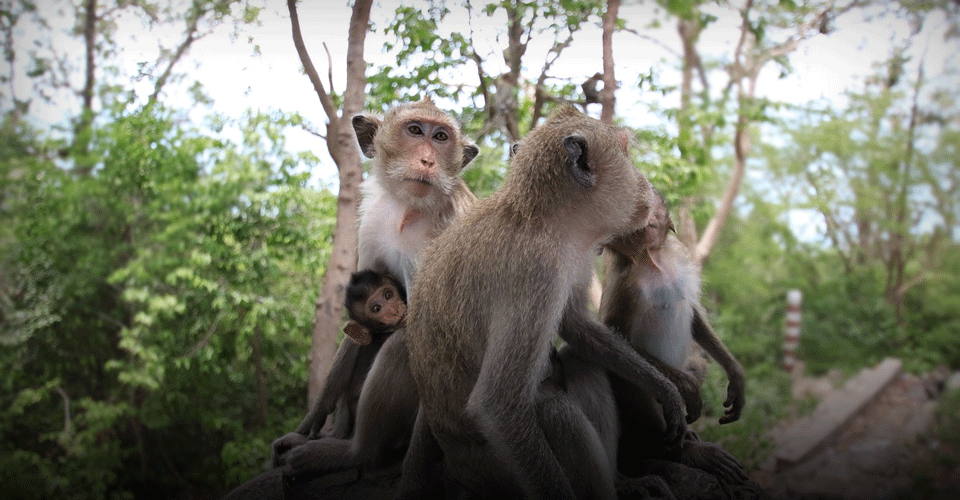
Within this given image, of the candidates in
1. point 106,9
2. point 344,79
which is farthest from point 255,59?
point 106,9

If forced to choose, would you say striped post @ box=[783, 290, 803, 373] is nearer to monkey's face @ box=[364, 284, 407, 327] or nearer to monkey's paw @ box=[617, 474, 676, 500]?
monkey's paw @ box=[617, 474, 676, 500]

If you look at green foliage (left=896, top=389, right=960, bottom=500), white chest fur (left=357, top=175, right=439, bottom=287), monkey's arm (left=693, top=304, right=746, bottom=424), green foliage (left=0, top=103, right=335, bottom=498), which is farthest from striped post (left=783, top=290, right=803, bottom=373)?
white chest fur (left=357, top=175, right=439, bottom=287)

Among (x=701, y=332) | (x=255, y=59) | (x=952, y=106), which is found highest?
(x=255, y=59)

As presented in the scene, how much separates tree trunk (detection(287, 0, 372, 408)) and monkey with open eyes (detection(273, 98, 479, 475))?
25cm

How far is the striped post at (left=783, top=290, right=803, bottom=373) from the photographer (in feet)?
32.8

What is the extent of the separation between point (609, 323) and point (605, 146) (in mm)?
808

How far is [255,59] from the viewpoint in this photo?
3125 millimetres

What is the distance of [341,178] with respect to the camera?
11.5ft

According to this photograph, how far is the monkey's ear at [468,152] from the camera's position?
3.02m

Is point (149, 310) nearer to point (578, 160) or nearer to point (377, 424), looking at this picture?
point (377, 424)

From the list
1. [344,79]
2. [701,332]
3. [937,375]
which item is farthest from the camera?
[937,375]

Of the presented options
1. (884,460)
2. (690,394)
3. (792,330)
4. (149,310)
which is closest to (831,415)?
(792,330)

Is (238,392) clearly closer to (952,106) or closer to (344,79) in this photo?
(344,79)

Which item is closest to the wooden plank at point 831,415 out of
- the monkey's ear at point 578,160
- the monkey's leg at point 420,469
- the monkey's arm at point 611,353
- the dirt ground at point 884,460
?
the dirt ground at point 884,460
